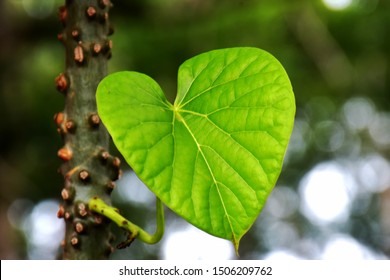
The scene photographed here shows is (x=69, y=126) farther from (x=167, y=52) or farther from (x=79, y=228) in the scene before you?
(x=167, y=52)

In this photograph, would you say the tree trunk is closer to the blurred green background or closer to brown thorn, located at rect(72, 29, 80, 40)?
brown thorn, located at rect(72, 29, 80, 40)

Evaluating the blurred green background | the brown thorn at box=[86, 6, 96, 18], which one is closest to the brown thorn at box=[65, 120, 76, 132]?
the brown thorn at box=[86, 6, 96, 18]

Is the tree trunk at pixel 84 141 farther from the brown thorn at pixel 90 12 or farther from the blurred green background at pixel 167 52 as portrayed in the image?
the blurred green background at pixel 167 52

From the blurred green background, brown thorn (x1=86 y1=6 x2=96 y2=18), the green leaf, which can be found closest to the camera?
the green leaf

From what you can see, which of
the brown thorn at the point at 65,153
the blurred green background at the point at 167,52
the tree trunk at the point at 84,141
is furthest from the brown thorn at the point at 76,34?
the blurred green background at the point at 167,52

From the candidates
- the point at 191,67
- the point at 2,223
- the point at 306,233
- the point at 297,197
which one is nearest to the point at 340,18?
the point at 2,223

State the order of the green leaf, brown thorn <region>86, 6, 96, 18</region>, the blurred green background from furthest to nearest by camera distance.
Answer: the blurred green background < brown thorn <region>86, 6, 96, 18</region> < the green leaf
